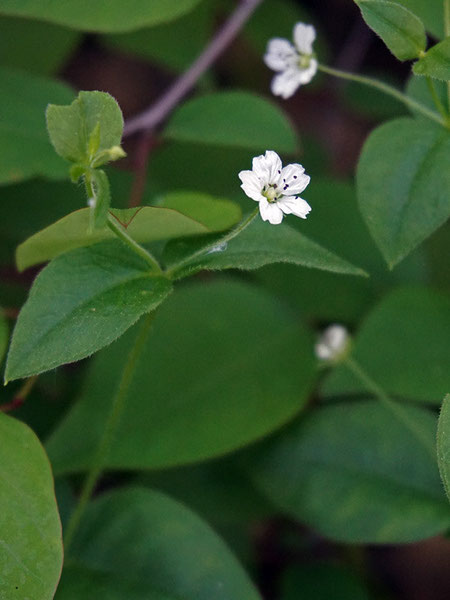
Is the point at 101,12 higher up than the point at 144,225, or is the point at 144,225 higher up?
the point at 101,12

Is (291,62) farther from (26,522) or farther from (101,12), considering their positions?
(26,522)

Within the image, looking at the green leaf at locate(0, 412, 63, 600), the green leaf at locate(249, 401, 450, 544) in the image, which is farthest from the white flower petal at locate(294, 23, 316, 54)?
the green leaf at locate(0, 412, 63, 600)

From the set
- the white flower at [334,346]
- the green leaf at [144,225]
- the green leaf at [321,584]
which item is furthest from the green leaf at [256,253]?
the green leaf at [321,584]

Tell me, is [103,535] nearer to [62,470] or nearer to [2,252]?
[62,470]

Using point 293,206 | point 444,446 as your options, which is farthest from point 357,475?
point 293,206

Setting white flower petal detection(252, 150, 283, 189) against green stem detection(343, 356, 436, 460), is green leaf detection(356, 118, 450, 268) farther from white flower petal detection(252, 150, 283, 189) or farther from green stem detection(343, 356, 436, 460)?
green stem detection(343, 356, 436, 460)

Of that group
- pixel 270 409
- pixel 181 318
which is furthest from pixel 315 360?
pixel 181 318
